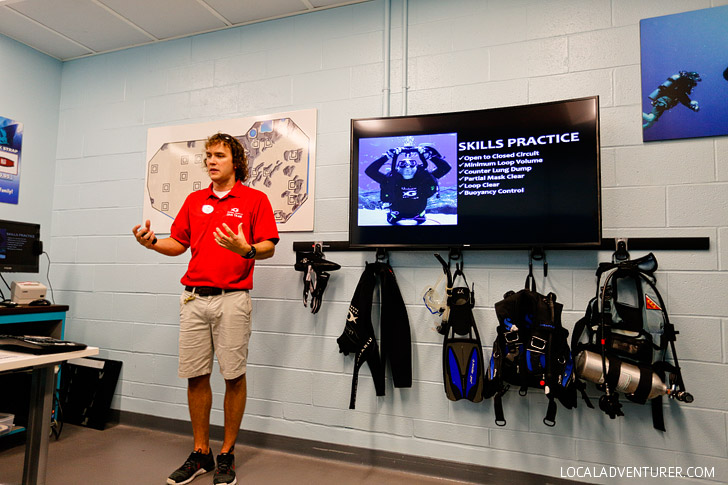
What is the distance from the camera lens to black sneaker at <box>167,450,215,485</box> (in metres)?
2.16

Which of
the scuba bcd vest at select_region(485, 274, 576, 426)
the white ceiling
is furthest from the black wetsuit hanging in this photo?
the white ceiling

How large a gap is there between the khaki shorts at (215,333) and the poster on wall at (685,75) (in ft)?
7.19

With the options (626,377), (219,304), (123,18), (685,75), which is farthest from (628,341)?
(123,18)

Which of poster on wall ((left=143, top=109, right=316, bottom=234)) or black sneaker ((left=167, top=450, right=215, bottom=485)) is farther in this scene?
poster on wall ((left=143, top=109, right=316, bottom=234))

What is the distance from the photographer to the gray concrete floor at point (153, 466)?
2.23m

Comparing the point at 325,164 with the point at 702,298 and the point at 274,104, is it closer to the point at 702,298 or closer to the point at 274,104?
the point at 274,104

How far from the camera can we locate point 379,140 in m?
2.45

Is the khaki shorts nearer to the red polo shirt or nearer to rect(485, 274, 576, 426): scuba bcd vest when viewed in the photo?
the red polo shirt

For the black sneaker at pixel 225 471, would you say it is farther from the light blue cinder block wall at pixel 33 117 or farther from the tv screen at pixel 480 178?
the light blue cinder block wall at pixel 33 117

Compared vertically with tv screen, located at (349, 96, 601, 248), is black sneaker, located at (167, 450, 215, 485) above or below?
below

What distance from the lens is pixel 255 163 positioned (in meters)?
2.81

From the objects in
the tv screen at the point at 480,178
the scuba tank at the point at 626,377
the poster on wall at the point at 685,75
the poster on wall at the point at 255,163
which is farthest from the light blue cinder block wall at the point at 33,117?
the poster on wall at the point at 685,75

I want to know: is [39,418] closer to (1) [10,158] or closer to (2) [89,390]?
(2) [89,390]

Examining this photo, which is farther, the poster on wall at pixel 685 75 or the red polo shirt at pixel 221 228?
the red polo shirt at pixel 221 228
